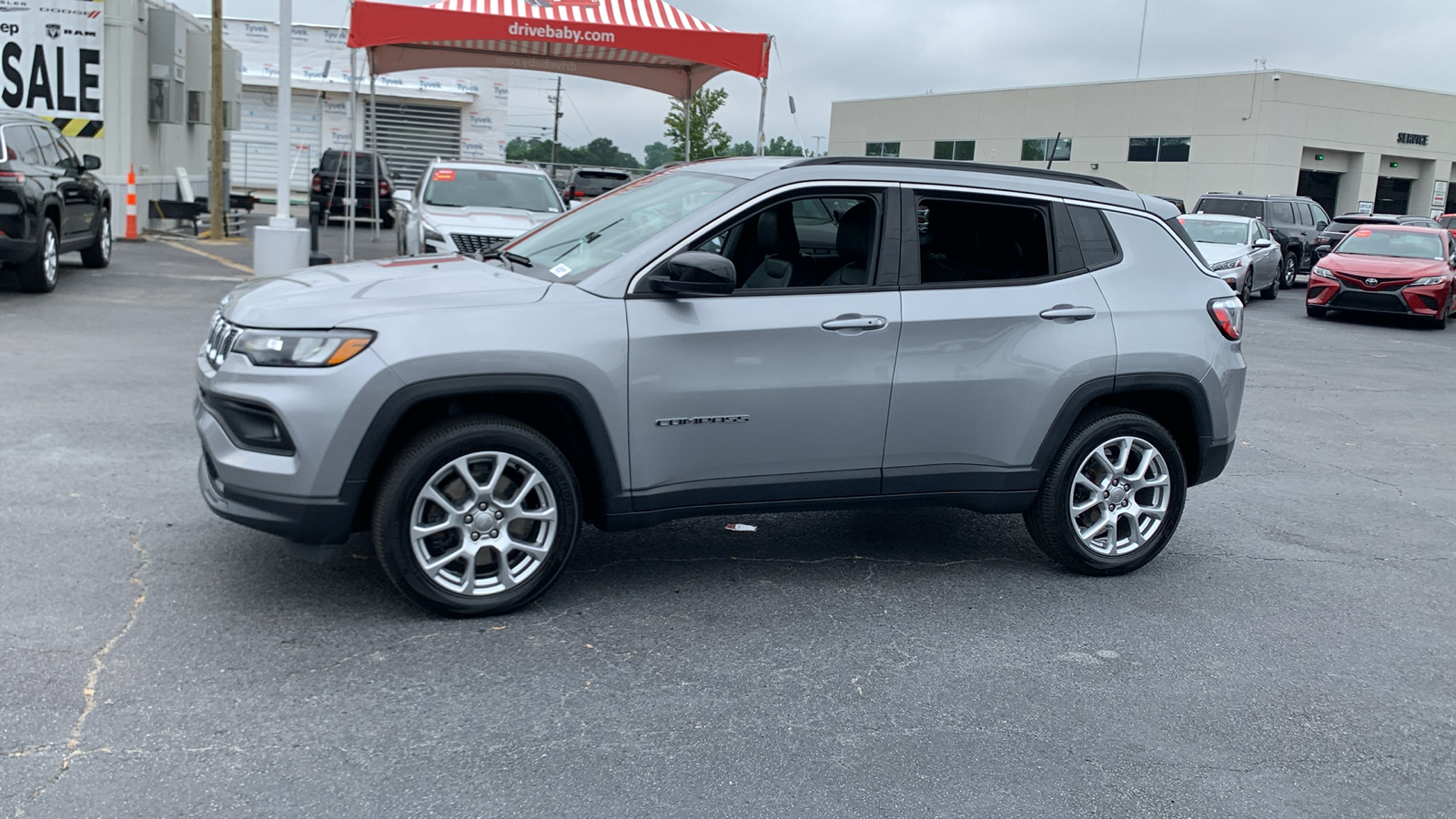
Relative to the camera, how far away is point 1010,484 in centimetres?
536

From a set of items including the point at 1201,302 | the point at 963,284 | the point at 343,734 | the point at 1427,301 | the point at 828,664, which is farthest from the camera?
the point at 1427,301

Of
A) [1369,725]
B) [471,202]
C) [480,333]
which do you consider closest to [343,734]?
[480,333]

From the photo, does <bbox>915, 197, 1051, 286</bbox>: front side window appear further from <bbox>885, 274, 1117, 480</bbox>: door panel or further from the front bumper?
the front bumper

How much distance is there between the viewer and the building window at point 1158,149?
54.1 meters

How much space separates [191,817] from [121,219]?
19.5 m

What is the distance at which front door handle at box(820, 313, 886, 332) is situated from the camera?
494 cm

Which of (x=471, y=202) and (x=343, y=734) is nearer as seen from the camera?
(x=343, y=734)

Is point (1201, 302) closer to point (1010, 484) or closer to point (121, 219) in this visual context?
point (1010, 484)

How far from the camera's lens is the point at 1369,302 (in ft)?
63.4

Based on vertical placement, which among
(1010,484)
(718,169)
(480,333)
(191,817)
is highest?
(718,169)

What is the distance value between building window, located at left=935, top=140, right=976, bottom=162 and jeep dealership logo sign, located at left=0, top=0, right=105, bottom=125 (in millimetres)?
50240

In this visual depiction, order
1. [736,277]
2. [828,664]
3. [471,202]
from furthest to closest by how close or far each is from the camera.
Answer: [471,202], [736,277], [828,664]

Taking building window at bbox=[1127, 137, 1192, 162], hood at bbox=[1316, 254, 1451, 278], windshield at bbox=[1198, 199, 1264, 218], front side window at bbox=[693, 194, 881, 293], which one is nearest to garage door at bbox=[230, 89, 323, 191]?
windshield at bbox=[1198, 199, 1264, 218]

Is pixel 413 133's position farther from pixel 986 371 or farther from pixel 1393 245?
pixel 986 371
